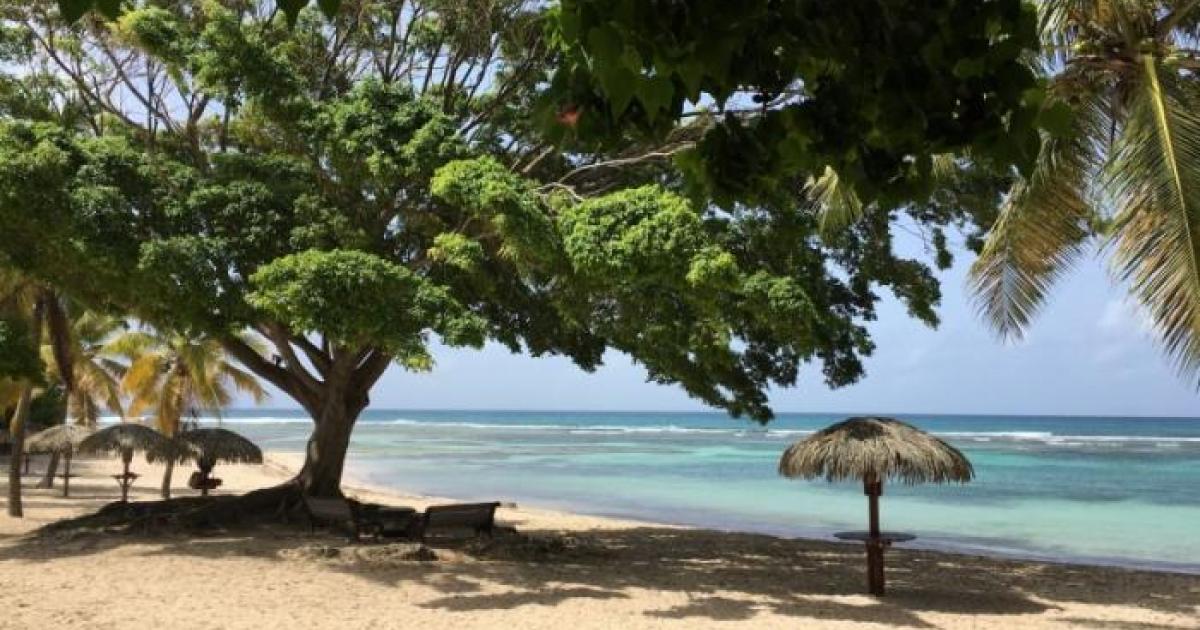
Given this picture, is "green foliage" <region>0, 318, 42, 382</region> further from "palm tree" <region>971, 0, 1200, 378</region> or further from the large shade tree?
"palm tree" <region>971, 0, 1200, 378</region>

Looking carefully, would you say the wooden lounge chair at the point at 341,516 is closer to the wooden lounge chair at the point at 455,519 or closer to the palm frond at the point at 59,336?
the wooden lounge chair at the point at 455,519

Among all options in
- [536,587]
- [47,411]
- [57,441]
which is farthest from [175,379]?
[47,411]

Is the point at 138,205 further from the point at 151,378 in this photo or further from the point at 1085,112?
the point at 151,378

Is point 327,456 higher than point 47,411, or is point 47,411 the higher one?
point 47,411

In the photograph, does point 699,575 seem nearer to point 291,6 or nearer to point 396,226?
point 396,226

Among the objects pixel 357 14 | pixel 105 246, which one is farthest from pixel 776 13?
pixel 357 14

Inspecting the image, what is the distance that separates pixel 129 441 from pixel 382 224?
21.9ft

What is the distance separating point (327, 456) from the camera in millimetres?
14664

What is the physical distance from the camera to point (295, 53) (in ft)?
44.6

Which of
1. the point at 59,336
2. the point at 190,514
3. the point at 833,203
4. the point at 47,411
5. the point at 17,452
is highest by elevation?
the point at 833,203

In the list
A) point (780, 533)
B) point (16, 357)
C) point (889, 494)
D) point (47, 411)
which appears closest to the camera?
point (16, 357)

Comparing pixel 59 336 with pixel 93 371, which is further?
pixel 93 371

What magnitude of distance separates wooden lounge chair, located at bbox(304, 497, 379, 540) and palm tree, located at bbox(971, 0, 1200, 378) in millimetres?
7986

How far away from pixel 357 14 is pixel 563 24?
39.4ft
